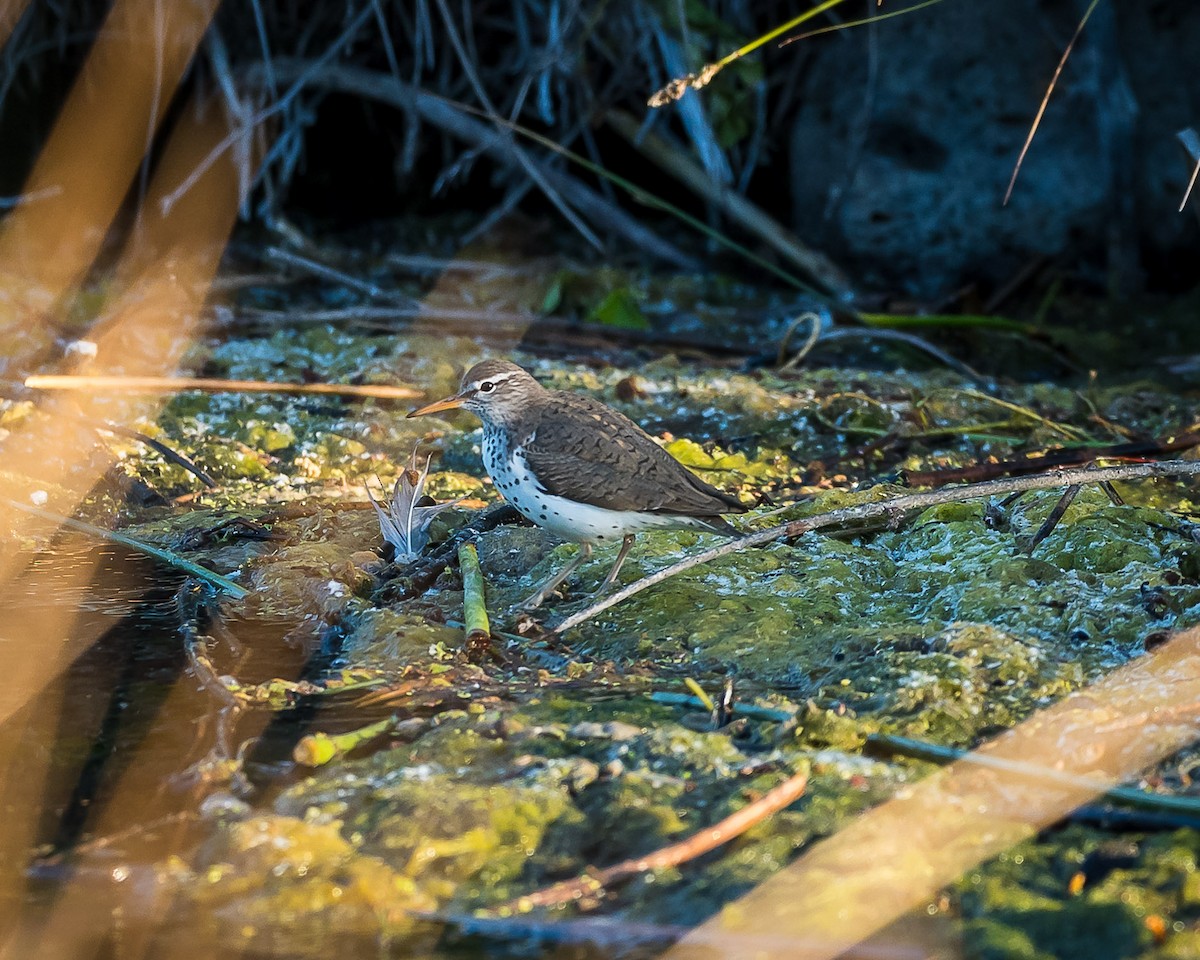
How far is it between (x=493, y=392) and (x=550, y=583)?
0.94 metres

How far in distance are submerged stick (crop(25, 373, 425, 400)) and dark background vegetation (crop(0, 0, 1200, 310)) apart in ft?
7.58

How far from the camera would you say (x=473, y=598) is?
3.98 m

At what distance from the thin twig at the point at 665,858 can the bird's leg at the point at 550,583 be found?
4.89ft

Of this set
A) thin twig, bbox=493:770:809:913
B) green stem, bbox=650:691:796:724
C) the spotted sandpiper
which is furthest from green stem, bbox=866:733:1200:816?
the spotted sandpiper

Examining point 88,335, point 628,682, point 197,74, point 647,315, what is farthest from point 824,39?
point 628,682

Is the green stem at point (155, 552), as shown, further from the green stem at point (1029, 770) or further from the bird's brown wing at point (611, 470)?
the green stem at point (1029, 770)

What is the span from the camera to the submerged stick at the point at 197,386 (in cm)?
529

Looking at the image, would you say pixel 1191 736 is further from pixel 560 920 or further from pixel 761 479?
pixel 761 479

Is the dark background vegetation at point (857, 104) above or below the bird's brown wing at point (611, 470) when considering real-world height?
above

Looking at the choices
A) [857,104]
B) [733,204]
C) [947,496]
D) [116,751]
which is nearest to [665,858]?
[116,751]

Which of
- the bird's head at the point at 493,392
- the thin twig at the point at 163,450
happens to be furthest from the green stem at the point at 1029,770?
the thin twig at the point at 163,450

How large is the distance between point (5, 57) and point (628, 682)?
6.18 metres

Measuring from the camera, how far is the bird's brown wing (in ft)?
13.9

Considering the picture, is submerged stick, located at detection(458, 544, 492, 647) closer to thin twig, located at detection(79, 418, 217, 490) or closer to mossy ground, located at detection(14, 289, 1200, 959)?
mossy ground, located at detection(14, 289, 1200, 959)
